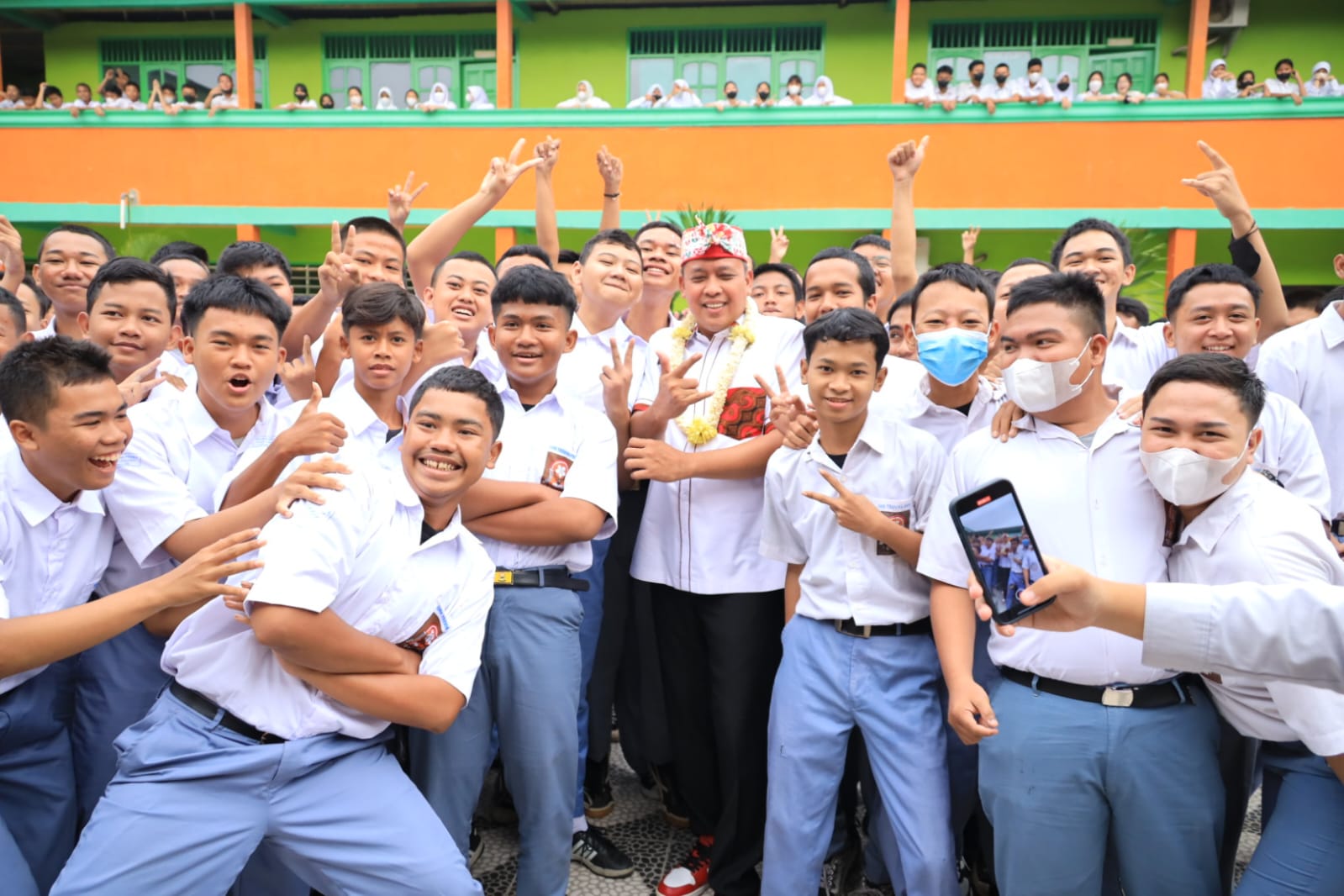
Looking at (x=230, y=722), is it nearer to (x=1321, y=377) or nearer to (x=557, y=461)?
(x=557, y=461)

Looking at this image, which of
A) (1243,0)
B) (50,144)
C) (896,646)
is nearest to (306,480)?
(896,646)

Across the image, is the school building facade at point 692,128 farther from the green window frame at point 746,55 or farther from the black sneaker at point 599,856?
the black sneaker at point 599,856

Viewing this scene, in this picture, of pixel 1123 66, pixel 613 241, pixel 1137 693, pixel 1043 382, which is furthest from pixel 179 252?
pixel 1123 66

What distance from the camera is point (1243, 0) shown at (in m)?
12.0

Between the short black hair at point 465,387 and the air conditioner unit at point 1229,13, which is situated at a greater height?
the air conditioner unit at point 1229,13

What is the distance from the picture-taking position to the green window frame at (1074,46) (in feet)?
40.6

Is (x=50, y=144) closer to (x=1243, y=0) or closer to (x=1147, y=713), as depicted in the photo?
(x=1147, y=713)

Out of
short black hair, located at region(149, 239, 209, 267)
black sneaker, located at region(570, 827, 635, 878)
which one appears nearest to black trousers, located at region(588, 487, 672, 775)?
black sneaker, located at region(570, 827, 635, 878)

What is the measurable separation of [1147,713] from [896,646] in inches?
26.3

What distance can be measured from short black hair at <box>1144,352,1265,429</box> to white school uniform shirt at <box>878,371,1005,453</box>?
0.84 m

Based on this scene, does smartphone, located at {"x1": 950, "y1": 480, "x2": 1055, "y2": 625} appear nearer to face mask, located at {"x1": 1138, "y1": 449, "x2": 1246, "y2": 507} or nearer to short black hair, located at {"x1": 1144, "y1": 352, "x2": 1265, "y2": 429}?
face mask, located at {"x1": 1138, "y1": 449, "x2": 1246, "y2": 507}

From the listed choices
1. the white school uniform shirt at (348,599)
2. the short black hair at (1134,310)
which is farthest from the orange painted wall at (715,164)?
the white school uniform shirt at (348,599)

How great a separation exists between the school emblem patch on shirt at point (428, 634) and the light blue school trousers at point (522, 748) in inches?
10.8

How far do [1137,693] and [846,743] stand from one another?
81 cm
